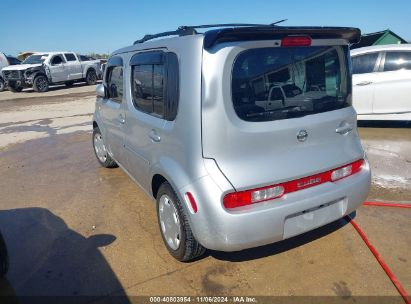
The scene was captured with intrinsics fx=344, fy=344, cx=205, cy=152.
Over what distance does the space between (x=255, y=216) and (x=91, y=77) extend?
817 inches

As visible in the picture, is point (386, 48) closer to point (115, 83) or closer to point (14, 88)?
point (115, 83)

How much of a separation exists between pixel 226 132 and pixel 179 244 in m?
1.11

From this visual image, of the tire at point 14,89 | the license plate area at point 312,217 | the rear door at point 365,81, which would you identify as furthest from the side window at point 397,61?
the tire at point 14,89

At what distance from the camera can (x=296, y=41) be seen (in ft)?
8.13

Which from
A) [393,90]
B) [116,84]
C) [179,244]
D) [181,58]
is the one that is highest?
[181,58]

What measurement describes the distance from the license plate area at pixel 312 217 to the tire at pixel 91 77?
20.3 m

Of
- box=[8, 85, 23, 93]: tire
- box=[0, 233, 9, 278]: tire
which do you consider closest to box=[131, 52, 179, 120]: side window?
box=[0, 233, 9, 278]: tire

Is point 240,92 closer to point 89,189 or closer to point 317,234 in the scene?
point 317,234

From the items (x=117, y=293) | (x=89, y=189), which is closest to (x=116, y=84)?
(x=89, y=189)

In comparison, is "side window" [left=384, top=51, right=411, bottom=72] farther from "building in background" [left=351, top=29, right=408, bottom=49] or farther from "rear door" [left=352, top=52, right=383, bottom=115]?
"building in background" [left=351, top=29, right=408, bottom=49]

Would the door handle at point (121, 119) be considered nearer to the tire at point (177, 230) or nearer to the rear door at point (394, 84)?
the tire at point (177, 230)

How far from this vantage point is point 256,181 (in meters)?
2.38

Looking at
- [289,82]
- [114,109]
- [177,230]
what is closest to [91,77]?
[114,109]

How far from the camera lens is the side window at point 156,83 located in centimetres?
266
